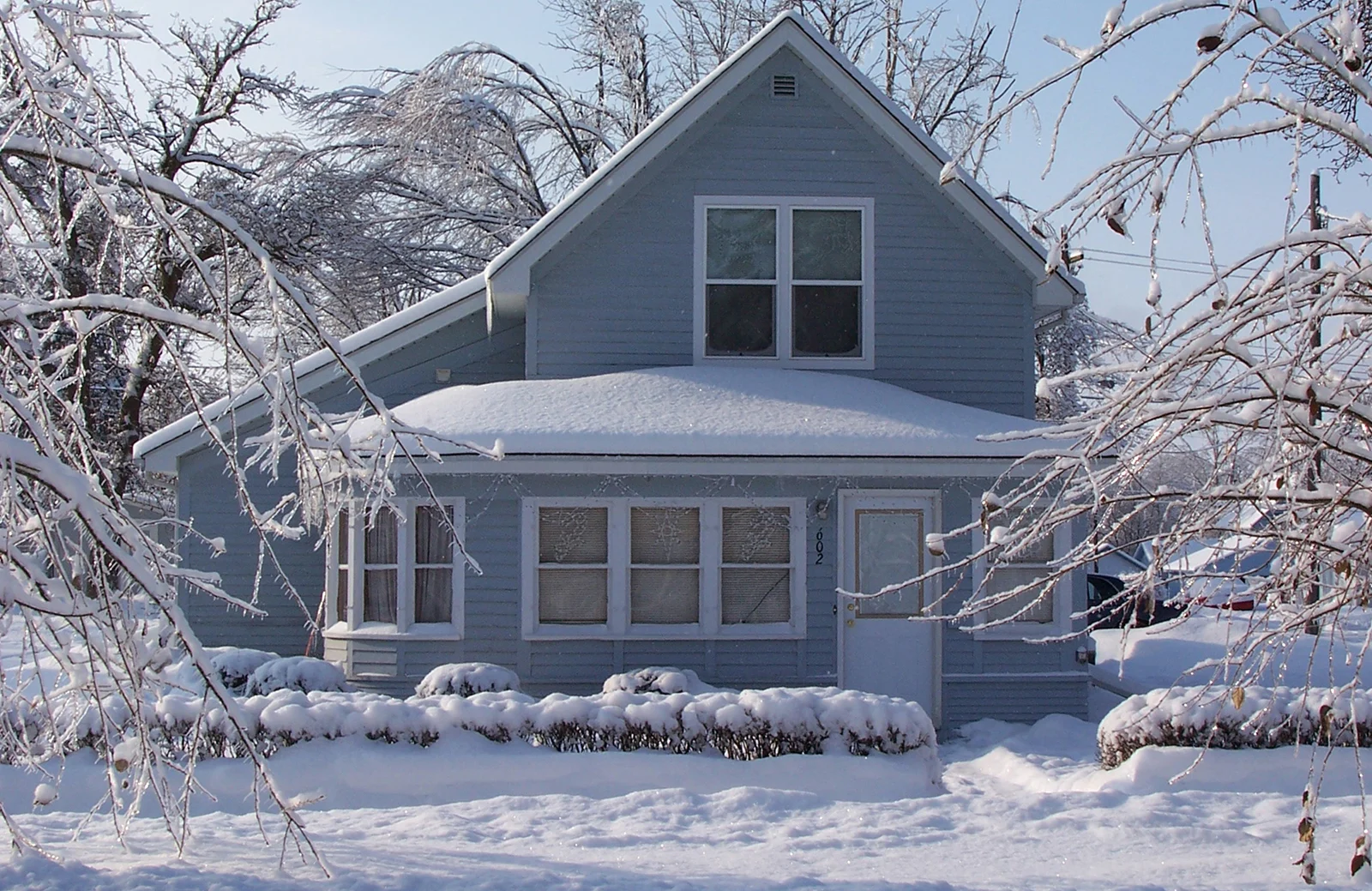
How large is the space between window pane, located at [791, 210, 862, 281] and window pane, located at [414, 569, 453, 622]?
4.90 m

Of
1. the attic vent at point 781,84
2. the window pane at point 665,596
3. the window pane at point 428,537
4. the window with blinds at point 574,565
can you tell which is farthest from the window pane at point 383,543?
the attic vent at point 781,84

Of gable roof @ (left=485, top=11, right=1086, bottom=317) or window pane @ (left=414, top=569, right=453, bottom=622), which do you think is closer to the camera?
window pane @ (left=414, top=569, right=453, bottom=622)

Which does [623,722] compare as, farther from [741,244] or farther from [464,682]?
[741,244]

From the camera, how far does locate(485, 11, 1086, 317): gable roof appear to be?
1307 centimetres

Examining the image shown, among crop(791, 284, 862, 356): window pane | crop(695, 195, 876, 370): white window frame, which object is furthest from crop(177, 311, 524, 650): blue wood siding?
crop(791, 284, 862, 356): window pane

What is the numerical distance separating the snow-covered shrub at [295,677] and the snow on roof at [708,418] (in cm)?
214

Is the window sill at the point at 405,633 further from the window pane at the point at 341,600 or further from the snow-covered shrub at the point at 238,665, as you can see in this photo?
the snow-covered shrub at the point at 238,665

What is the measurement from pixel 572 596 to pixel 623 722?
2.59 m

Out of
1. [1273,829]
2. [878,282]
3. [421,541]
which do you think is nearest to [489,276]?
[421,541]

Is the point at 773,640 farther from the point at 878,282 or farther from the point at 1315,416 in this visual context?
the point at 1315,416

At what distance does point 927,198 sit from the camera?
13656mm

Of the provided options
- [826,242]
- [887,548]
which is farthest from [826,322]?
[887,548]

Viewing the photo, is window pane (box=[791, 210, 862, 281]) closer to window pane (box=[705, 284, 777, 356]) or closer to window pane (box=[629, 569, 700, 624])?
window pane (box=[705, 284, 777, 356])

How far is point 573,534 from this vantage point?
12.0 m
